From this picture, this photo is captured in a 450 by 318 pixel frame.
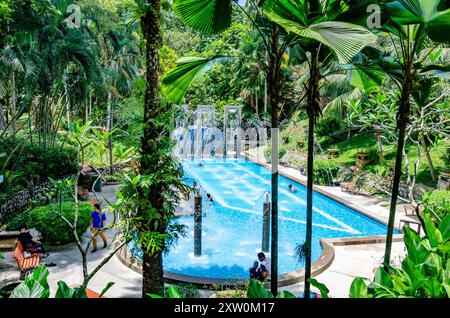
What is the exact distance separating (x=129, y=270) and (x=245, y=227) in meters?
5.48

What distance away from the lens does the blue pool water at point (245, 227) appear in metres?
10.0

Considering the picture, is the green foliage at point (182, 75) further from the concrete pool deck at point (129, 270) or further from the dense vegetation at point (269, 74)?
the concrete pool deck at point (129, 270)

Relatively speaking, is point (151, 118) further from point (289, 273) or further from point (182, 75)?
point (289, 273)

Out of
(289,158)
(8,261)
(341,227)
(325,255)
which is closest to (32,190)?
(8,261)

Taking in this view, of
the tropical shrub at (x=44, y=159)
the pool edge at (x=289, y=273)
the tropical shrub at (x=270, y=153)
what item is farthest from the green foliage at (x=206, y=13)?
the tropical shrub at (x=270, y=153)

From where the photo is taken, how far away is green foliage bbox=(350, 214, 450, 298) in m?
2.44

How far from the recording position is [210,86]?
39.3 metres

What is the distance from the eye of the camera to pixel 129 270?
8.64 m

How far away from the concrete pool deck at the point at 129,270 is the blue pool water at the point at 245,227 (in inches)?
41.6

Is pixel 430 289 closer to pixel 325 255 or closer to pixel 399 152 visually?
pixel 399 152

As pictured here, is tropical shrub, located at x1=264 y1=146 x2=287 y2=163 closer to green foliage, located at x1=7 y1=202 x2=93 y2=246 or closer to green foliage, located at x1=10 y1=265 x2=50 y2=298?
green foliage, located at x1=7 y1=202 x2=93 y2=246

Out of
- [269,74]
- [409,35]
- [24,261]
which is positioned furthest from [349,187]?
[24,261]
